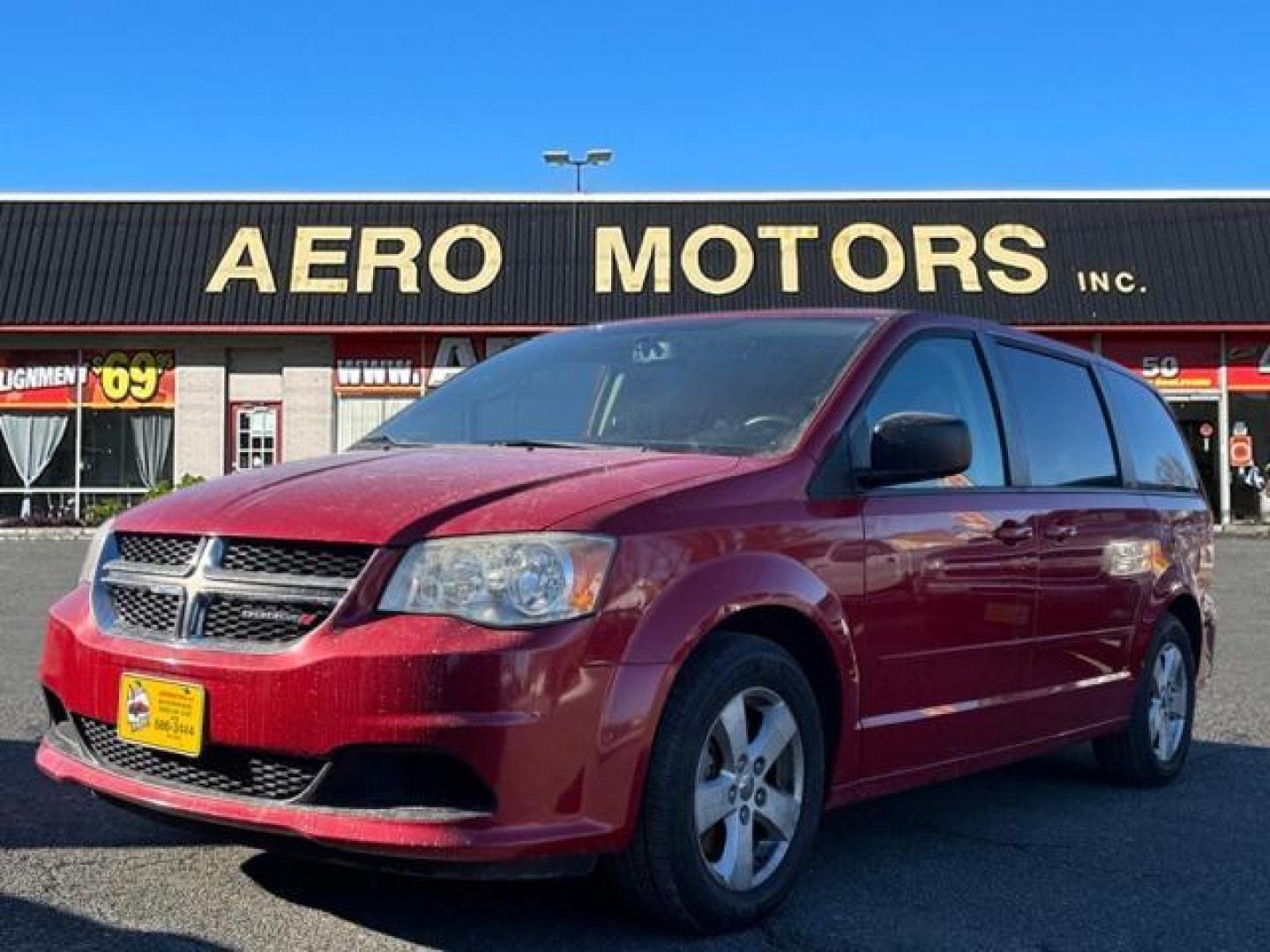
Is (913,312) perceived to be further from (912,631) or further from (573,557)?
(573,557)

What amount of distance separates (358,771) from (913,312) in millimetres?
Answer: 2618

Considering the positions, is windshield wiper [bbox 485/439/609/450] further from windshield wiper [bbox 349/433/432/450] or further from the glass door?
the glass door

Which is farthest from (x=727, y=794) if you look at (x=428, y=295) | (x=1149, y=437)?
(x=428, y=295)

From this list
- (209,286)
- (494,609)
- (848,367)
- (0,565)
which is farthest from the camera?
(209,286)

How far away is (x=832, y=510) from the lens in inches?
155

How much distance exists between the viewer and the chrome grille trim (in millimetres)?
3271

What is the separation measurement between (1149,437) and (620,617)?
149 inches

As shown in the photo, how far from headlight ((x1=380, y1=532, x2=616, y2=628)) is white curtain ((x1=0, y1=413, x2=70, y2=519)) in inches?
929

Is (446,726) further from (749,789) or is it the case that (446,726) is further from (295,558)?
(749,789)

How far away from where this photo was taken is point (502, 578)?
10.6 ft

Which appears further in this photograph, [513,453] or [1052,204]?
[1052,204]

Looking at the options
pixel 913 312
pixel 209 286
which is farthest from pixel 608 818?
pixel 209 286

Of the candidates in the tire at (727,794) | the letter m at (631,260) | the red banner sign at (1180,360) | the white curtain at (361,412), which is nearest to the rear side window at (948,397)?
the tire at (727,794)

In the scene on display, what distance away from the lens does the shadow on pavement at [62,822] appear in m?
4.34
